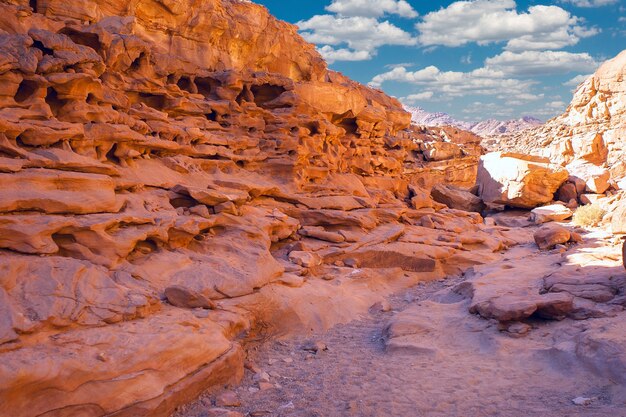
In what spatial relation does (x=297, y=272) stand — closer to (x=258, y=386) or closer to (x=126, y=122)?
(x=258, y=386)

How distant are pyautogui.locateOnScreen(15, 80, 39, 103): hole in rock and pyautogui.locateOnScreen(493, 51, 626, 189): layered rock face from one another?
3520cm

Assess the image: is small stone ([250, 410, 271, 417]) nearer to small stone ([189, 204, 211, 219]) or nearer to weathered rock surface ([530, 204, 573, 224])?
small stone ([189, 204, 211, 219])

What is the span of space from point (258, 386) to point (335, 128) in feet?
37.8

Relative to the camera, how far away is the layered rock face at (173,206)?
5.48 meters

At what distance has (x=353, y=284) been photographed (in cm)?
1080

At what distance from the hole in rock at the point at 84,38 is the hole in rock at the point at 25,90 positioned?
6.72ft

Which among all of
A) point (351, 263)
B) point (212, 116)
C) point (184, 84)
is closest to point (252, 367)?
point (351, 263)

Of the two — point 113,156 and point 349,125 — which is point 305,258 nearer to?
point 113,156

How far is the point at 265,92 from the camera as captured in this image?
605 inches

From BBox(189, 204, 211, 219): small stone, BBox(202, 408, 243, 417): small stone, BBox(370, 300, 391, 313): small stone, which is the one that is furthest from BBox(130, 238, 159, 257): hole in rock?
BBox(370, 300, 391, 313): small stone

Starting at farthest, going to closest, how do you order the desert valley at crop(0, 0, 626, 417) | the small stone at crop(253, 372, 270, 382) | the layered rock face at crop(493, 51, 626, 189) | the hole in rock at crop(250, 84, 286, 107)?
the layered rock face at crop(493, 51, 626, 189), the hole in rock at crop(250, 84, 286, 107), the small stone at crop(253, 372, 270, 382), the desert valley at crop(0, 0, 626, 417)

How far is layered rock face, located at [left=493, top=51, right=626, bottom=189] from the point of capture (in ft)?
125

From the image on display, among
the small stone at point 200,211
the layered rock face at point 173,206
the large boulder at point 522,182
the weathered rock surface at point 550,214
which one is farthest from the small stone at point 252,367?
the large boulder at point 522,182

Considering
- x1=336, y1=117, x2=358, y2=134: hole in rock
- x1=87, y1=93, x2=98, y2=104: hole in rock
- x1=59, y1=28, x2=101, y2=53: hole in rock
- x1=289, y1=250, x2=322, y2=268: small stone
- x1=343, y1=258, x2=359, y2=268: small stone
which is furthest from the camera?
x1=336, y1=117, x2=358, y2=134: hole in rock
